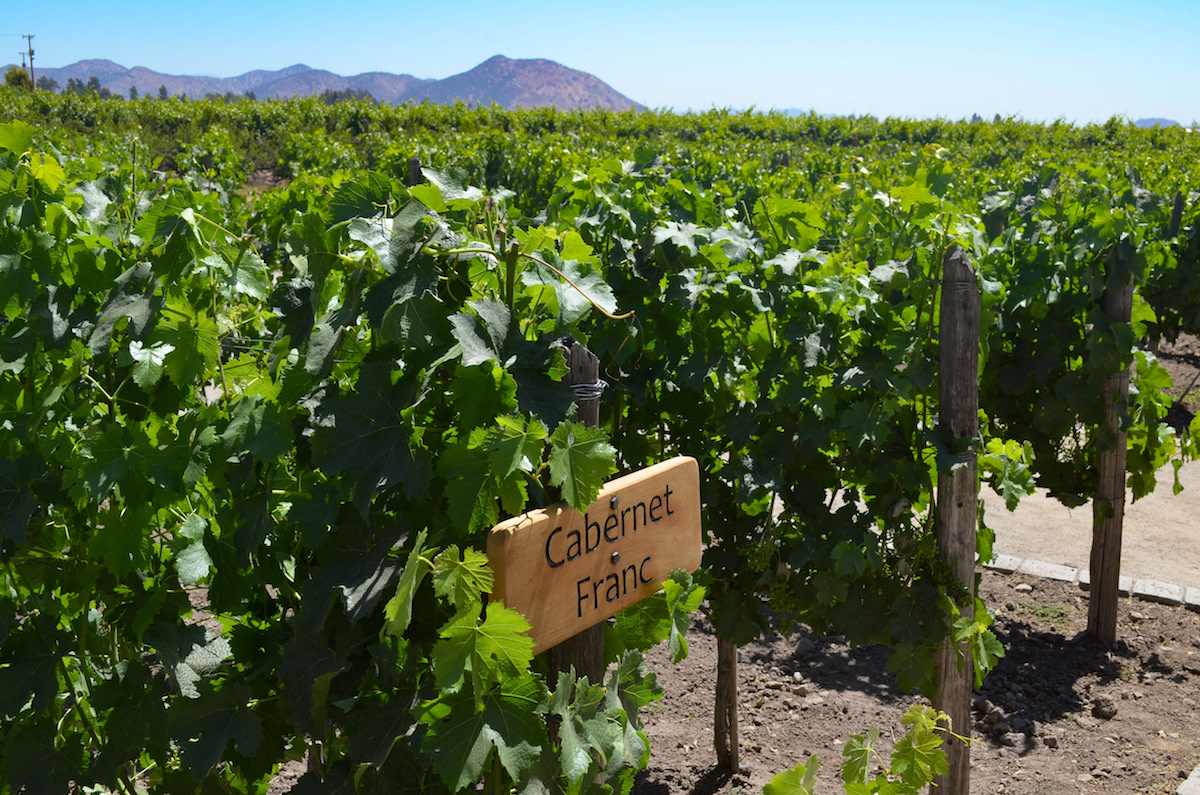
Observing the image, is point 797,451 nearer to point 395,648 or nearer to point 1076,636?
point 395,648

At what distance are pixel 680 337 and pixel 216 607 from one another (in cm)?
171

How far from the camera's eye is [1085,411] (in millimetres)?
4262

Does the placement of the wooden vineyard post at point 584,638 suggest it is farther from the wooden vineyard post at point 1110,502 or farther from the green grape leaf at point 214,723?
the wooden vineyard post at point 1110,502

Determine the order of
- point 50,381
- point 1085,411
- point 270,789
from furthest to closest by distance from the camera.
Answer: point 1085,411 → point 270,789 → point 50,381

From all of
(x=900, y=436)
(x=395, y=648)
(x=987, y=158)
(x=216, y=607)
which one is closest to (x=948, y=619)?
(x=900, y=436)

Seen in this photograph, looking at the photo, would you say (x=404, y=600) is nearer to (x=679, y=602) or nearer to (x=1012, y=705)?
(x=679, y=602)

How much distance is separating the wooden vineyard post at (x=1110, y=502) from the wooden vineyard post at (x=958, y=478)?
6.31ft

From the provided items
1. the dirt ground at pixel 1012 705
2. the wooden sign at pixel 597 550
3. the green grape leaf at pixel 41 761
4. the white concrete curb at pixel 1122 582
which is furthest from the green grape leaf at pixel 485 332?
the white concrete curb at pixel 1122 582

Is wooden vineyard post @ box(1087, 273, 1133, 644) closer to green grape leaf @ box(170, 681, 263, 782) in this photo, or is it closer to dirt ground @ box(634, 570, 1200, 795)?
dirt ground @ box(634, 570, 1200, 795)

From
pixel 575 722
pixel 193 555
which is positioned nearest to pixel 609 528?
pixel 575 722

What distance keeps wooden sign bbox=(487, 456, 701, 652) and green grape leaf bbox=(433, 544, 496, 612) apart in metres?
0.06

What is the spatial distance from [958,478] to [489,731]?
5.96 feet

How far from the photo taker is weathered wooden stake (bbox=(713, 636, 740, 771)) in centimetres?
357

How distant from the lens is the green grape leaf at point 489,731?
134 centimetres
